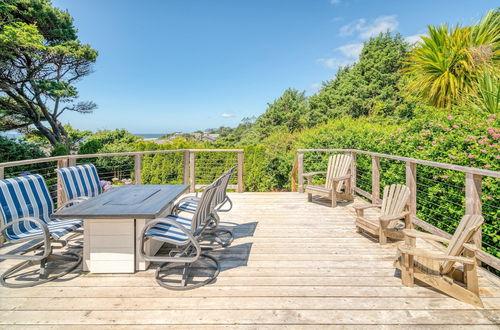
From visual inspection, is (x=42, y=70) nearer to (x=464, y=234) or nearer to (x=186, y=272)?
(x=186, y=272)

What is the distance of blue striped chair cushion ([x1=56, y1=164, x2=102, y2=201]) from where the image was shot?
331 centimetres

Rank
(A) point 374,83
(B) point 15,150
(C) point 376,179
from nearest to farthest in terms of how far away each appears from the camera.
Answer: (C) point 376,179 → (B) point 15,150 → (A) point 374,83

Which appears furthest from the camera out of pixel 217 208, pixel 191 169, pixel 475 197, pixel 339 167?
pixel 191 169

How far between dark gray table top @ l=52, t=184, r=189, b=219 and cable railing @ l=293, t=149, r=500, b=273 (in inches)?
116

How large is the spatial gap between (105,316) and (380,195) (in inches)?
184

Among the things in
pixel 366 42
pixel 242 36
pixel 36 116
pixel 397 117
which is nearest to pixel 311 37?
pixel 366 42

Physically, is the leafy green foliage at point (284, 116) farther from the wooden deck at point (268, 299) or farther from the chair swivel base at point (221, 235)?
the wooden deck at point (268, 299)

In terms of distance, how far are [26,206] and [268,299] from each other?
2.47 meters

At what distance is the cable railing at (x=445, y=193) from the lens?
2.51m

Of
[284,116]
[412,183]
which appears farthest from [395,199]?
[284,116]

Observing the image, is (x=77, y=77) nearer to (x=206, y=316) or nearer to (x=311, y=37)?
(x=311, y=37)

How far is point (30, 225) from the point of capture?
102 inches

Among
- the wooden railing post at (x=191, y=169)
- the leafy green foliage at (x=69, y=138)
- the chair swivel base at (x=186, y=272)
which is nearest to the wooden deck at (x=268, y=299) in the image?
the chair swivel base at (x=186, y=272)

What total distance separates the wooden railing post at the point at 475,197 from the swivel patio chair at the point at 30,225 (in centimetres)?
383
